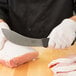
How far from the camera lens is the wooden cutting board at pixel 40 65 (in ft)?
3.83

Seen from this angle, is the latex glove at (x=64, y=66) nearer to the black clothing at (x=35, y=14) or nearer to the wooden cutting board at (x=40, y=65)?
the wooden cutting board at (x=40, y=65)

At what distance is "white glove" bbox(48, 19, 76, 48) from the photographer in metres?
1.22

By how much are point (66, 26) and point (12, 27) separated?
496 mm

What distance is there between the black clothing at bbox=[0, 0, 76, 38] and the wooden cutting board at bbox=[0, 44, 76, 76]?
32 centimetres

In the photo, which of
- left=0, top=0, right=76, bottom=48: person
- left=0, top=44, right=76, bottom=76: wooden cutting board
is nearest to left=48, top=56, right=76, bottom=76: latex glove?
left=0, top=44, right=76, bottom=76: wooden cutting board

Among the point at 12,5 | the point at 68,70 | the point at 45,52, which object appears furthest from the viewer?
the point at 12,5

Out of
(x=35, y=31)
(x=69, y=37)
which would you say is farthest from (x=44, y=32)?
(x=69, y=37)

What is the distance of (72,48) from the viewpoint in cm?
139

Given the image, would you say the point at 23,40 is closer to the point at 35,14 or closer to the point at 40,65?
the point at 40,65

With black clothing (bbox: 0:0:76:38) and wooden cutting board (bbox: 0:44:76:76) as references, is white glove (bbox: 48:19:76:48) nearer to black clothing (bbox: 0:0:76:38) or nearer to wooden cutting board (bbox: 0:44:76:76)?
wooden cutting board (bbox: 0:44:76:76)

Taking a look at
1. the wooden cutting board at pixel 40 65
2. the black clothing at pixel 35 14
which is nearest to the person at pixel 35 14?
the black clothing at pixel 35 14

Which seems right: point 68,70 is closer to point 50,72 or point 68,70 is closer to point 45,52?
point 50,72

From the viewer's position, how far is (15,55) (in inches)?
47.9

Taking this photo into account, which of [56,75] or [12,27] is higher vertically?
[56,75]
